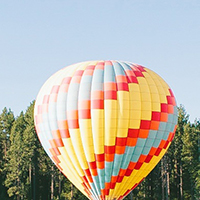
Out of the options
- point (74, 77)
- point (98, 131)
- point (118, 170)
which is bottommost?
point (118, 170)

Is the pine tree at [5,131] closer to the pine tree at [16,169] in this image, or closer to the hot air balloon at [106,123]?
the pine tree at [16,169]

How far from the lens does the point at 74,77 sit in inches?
1136

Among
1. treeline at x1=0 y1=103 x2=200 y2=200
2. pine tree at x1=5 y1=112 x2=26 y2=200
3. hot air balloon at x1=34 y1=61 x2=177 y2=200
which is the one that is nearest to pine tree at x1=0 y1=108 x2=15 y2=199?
treeline at x1=0 y1=103 x2=200 y2=200

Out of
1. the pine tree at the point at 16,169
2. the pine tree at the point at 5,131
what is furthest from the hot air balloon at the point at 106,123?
the pine tree at the point at 5,131

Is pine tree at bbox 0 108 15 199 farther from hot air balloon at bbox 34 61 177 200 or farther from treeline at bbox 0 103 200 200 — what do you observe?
hot air balloon at bbox 34 61 177 200

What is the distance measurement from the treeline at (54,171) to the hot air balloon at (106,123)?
75.7ft

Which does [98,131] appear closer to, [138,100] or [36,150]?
[138,100]

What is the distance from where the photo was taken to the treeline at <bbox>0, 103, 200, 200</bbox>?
172ft

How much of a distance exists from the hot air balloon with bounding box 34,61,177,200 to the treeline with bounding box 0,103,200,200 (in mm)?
23086

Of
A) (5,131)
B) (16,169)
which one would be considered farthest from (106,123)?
(5,131)

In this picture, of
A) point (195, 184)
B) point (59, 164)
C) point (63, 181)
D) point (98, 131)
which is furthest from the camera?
point (63, 181)

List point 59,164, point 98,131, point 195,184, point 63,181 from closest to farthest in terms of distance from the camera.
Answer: point 98,131 → point 59,164 → point 195,184 → point 63,181

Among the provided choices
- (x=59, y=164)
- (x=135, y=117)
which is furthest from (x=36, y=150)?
(x=135, y=117)

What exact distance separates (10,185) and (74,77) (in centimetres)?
2885
